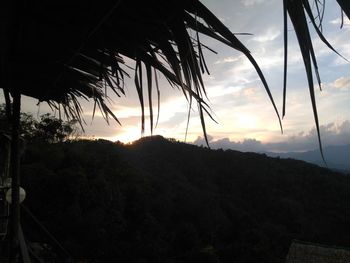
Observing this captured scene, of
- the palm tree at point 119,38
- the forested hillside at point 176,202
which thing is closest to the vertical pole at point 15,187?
the palm tree at point 119,38

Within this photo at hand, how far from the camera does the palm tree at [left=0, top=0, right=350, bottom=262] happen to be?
661 mm

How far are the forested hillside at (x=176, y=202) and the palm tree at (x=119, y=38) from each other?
11.2 feet

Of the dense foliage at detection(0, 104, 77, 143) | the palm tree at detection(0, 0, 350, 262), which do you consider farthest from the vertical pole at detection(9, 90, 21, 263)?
the dense foliage at detection(0, 104, 77, 143)

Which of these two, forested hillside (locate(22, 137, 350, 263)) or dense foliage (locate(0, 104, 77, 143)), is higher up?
dense foliage (locate(0, 104, 77, 143))

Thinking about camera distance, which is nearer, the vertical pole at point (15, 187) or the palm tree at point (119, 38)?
the palm tree at point (119, 38)

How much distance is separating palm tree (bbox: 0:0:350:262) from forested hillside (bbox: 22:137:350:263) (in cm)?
342

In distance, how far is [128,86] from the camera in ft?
4.07

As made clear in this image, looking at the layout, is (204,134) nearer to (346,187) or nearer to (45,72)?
(45,72)

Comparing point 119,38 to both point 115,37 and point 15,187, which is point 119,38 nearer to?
point 115,37

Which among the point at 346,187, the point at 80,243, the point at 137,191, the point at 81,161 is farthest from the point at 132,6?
the point at 346,187

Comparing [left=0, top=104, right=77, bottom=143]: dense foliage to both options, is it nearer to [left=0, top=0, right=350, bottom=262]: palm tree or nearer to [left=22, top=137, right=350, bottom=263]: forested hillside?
[left=22, top=137, right=350, bottom=263]: forested hillside

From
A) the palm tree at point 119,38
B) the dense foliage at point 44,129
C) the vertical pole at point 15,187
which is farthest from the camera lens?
the dense foliage at point 44,129

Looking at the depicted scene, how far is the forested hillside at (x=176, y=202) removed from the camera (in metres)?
15.6

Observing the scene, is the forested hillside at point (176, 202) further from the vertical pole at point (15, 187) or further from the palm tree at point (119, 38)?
the palm tree at point (119, 38)
